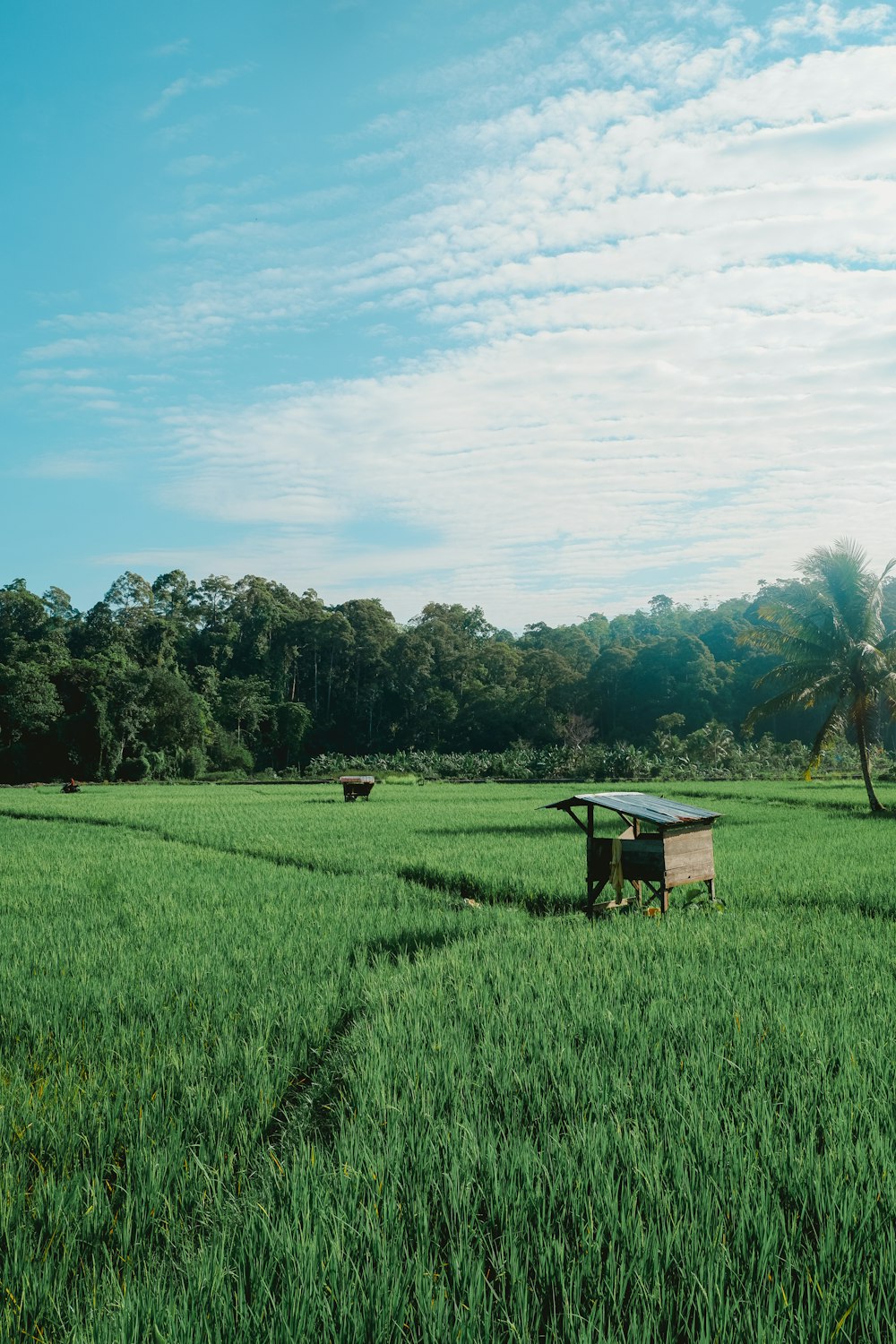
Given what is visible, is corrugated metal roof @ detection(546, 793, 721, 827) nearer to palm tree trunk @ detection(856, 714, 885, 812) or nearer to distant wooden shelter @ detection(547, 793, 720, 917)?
distant wooden shelter @ detection(547, 793, 720, 917)

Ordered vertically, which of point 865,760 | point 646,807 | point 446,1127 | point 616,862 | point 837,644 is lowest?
point 446,1127

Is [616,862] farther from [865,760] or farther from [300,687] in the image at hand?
[300,687]

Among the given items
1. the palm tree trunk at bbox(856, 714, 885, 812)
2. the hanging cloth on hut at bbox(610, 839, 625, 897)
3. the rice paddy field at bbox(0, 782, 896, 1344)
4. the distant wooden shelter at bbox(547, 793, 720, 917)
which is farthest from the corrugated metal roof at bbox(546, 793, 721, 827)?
the palm tree trunk at bbox(856, 714, 885, 812)

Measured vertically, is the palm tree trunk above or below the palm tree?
below

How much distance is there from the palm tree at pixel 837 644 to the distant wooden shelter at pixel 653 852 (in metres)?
12.1

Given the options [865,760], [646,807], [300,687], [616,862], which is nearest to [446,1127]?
[616,862]

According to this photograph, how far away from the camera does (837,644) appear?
62.7ft

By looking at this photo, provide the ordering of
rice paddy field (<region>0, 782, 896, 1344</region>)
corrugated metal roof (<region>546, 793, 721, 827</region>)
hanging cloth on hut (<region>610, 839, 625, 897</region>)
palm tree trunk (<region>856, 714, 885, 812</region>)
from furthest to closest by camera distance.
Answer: palm tree trunk (<region>856, 714, 885, 812</region>)
hanging cloth on hut (<region>610, 839, 625, 897</region>)
corrugated metal roof (<region>546, 793, 721, 827</region>)
rice paddy field (<region>0, 782, 896, 1344</region>)

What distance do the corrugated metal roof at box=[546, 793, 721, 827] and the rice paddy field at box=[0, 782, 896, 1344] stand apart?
2.72 ft

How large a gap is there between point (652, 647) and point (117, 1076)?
46597mm

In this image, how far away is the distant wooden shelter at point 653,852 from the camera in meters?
7.38

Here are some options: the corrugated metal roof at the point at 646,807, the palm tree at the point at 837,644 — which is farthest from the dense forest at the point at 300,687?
the corrugated metal roof at the point at 646,807

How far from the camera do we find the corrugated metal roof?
7.32 metres

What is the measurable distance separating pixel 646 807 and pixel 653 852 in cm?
41
